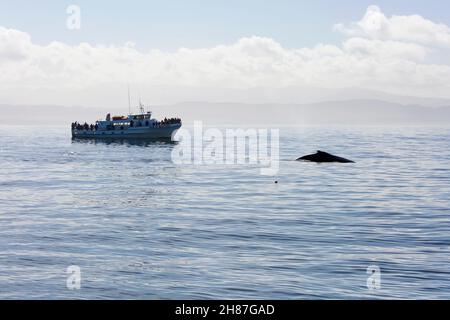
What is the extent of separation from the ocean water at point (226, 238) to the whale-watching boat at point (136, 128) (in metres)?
93.8

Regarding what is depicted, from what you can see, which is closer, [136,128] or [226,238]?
[226,238]

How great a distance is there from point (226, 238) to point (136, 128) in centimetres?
12900

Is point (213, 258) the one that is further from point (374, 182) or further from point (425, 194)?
point (374, 182)

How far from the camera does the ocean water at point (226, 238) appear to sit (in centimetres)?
1919

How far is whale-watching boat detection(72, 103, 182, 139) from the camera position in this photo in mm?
154750

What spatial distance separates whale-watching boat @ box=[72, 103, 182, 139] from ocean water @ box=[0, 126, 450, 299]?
308 ft

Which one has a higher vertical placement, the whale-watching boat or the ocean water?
the whale-watching boat

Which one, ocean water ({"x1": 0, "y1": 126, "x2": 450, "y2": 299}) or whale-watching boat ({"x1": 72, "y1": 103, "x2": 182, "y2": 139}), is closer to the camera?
ocean water ({"x1": 0, "y1": 126, "x2": 450, "y2": 299})

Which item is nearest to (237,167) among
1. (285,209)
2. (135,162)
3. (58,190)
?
(135,162)

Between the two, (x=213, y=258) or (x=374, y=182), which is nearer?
(x=213, y=258)

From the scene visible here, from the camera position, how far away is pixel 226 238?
92.3 feet
